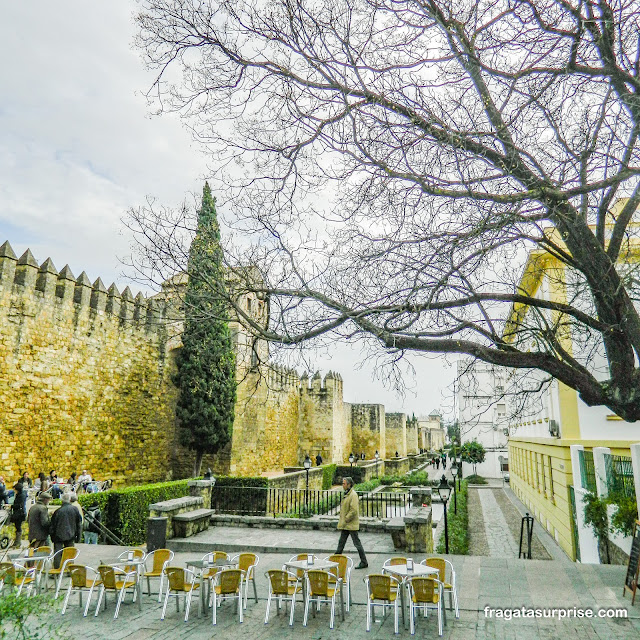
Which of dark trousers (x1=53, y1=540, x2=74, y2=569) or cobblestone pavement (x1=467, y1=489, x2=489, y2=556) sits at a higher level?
dark trousers (x1=53, y1=540, x2=74, y2=569)

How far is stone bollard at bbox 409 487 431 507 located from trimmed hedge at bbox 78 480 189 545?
271 inches

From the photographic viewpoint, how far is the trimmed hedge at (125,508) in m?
11.6

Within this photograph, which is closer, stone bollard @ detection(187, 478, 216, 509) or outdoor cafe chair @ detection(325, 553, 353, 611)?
outdoor cafe chair @ detection(325, 553, 353, 611)

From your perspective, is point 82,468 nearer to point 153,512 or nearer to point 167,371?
point 167,371

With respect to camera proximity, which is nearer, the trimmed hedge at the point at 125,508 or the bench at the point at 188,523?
the bench at the point at 188,523

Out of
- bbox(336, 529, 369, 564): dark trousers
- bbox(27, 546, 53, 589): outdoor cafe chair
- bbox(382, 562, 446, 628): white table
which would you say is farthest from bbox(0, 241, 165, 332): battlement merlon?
bbox(382, 562, 446, 628): white table

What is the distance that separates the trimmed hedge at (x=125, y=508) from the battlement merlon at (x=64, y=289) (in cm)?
415

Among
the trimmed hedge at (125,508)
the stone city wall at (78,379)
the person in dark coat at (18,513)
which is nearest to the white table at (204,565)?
the trimmed hedge at (125,508)

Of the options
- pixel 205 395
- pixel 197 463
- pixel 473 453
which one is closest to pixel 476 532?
pixel 197 463

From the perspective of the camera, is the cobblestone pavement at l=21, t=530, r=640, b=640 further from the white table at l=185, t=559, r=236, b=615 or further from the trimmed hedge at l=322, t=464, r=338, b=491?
the trimmed hedge at l=322, t=464, r=338, b=491

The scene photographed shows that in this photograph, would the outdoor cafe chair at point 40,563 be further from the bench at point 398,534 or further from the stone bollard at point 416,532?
A: the stone bollard at point 416,532

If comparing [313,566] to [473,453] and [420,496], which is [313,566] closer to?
[420,496]

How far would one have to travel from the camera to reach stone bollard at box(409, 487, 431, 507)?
1024 cm

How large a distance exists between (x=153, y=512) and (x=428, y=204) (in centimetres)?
779
